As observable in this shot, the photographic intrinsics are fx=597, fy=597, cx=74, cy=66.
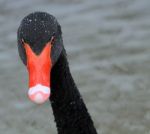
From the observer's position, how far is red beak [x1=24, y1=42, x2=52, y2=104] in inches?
125

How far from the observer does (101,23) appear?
256 inches

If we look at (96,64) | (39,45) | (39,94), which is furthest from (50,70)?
(96,64)

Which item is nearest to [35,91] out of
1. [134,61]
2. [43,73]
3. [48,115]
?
[43,73]

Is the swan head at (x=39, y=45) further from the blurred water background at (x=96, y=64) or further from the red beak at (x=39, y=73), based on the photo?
the blurred water background at (x=96, y=64)

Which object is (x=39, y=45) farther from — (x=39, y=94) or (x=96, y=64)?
(x=96, y=64)

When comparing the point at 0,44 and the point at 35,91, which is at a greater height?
the point at 35,91

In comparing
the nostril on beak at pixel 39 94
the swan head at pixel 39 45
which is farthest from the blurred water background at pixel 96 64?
the nostril on beak at pixel 39 94

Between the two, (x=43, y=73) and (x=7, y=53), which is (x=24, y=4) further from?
(x=43, y=73)

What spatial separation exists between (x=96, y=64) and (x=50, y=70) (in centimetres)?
234

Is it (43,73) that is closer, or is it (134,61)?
(43,73)

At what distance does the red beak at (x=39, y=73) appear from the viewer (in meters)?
3.18

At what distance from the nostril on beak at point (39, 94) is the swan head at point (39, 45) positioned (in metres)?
0.03

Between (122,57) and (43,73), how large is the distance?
2.66 meters

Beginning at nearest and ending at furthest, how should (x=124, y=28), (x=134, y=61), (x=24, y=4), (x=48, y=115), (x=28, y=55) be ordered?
1. (x=28, y=55)
2. (x=48, y=115)
3. (x=134, y=61)
4. (x=124, y=28)
5. (x=24, y=4)
